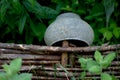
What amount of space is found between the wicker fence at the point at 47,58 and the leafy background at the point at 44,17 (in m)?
0.31

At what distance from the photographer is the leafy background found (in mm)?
2055

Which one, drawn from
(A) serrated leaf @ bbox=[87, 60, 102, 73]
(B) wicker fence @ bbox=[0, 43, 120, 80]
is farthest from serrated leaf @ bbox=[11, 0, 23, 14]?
(A) serrated leaf @ bbox=[87, 60, 102, 73]

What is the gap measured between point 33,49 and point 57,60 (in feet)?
0.41

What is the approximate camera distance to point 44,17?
214cm

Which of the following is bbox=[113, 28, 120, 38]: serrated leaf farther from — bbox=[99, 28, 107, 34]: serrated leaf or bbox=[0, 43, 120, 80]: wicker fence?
bbox=[0, 43, 120, 80]: wicker fence

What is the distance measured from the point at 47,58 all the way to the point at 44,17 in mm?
490

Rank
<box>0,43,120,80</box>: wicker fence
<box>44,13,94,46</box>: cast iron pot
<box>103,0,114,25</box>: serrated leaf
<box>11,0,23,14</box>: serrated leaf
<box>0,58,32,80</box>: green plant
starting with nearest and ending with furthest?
<box>0,58,32,80</box>: green plant
<box>0,43,120,80</box>: wicker fence
<box>44,13,94,46</box>: cast iron pot
<box>11,0,23,14</box>: serrated leaf
<box>103,0,114,25</box>: serrated leaf

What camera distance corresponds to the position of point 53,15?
2.19 metres

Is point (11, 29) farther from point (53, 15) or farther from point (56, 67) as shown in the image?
point (56, 67)

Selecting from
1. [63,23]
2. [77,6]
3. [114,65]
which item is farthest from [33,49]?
[77,6]

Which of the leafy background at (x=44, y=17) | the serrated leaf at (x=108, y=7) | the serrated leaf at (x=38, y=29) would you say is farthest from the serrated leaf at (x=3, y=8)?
the serrated leaf at (x=108, y=7)

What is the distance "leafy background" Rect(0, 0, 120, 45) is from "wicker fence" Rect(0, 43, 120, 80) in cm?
31

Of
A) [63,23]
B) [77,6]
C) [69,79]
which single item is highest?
[77,6]

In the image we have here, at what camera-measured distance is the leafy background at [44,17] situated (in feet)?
6.74
